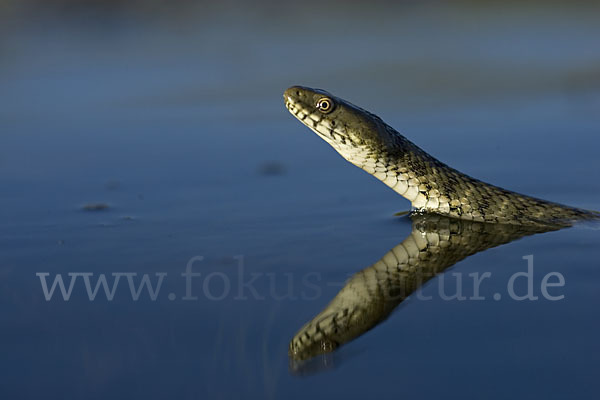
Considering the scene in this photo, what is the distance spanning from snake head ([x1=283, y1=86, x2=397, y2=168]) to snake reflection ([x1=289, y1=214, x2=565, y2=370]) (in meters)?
0.57

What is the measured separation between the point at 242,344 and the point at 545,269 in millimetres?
1815

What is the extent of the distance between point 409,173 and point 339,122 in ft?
2.03

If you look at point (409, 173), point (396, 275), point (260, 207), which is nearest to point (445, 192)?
point (409, 173)

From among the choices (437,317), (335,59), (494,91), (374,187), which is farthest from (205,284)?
(335,59)

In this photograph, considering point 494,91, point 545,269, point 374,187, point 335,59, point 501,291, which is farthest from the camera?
point 335,59

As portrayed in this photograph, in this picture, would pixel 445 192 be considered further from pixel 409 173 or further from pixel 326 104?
pixel 326 104

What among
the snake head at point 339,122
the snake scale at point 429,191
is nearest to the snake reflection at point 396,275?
the snake scale at point 429,191

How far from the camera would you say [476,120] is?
865cm

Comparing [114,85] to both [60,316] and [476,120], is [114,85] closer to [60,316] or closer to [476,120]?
[476,120]

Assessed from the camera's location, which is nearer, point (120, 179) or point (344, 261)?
point (344, 261)

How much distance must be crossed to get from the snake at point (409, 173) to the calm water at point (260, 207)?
0.27 metres

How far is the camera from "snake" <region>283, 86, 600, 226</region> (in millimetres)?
5512

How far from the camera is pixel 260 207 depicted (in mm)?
5699

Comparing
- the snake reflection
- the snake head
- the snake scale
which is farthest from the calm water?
the snake head
